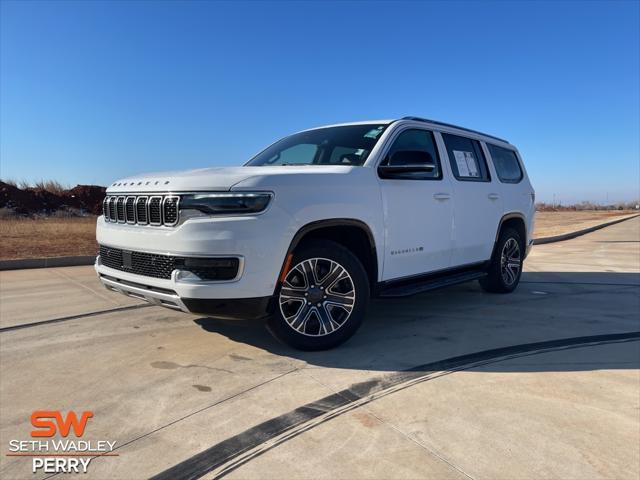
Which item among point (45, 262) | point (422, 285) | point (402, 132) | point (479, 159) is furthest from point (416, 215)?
point (45, 262)

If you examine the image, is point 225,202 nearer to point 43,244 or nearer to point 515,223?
point 515,223

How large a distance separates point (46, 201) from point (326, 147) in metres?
32.9

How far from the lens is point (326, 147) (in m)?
4.66

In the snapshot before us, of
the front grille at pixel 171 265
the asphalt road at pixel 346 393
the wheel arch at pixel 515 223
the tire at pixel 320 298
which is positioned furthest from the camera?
the wheel arch at pixel 515 223

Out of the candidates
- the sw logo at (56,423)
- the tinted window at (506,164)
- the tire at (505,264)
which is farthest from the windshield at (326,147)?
the sw logo at (56,423)

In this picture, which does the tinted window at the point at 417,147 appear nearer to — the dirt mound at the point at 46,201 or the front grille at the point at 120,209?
the front grille at the point at 120,209

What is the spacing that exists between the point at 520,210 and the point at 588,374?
3464 mm

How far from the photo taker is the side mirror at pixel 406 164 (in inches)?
158

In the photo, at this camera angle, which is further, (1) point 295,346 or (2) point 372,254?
(2) point 372,254

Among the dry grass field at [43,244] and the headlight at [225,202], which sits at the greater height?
the headlight at [225,202]

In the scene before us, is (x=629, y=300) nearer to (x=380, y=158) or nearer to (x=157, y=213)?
(x=380, y=158)

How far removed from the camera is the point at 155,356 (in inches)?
148

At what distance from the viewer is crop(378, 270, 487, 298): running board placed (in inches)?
165

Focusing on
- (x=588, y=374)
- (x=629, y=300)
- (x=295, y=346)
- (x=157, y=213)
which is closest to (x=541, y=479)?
(x=588, y=374)
